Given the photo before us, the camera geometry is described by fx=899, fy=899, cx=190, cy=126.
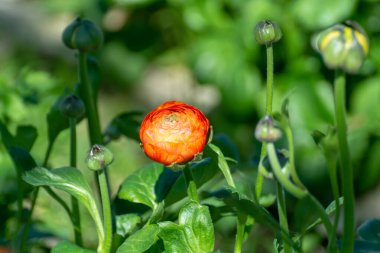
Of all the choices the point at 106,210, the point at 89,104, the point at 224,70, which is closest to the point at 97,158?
the point at 106,210

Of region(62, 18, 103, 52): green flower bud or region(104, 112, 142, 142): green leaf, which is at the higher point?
region(62, 18, 103, 52): green flower bud

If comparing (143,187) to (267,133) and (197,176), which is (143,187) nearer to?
(197,176)

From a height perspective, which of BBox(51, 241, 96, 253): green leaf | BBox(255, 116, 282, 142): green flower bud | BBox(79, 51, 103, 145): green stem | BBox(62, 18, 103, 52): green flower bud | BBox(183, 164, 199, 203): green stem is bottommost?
BBox(51, 241, 96, 253): green leaf

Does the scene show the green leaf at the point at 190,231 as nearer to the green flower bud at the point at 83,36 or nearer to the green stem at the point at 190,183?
the green stem at the point at 190,183

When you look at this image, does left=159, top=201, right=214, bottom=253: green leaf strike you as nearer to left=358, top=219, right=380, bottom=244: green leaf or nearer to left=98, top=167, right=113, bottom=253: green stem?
left=98, top=167, right=113, bottom=253: green stem

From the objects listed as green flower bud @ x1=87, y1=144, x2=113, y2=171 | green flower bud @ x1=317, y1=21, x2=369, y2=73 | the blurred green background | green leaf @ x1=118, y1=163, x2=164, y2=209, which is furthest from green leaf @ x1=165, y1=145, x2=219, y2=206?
the blurred green background

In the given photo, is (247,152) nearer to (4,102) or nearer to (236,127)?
(236,127)
